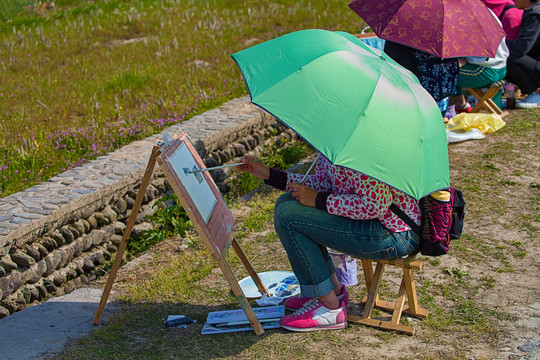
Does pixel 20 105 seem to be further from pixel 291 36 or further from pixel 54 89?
pixel 291 36

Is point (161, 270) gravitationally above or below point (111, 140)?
below

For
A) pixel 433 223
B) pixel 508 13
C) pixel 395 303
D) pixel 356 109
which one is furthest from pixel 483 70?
pixel 356 109

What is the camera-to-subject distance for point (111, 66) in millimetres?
9273

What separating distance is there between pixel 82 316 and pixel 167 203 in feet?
6.37

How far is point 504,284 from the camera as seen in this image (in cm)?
461

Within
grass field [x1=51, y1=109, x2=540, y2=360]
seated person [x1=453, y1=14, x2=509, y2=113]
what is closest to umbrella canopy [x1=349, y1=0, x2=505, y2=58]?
grass field [x1=51, y1=109, x2=540, y2=360]

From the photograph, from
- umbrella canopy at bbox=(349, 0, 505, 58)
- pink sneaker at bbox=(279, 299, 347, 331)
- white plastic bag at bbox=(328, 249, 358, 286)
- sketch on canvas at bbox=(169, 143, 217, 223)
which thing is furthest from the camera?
umbrella canopy at bbox=(349, 0, 505, 58)

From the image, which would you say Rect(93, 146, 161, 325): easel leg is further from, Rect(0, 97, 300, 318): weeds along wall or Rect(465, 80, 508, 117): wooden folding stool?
Rect(465, 80, 508, 117): wooden folding stool

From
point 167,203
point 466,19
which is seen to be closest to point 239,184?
point 167,203

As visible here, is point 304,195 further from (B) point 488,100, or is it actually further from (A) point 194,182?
(B) point 488,100

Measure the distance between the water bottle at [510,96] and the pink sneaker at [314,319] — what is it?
6.03 m

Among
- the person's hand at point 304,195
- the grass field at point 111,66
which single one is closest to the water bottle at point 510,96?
the grass field at point 111,66

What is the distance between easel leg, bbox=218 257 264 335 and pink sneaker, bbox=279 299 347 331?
7.5 inches

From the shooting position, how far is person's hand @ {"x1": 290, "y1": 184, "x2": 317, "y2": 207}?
3.71 m
